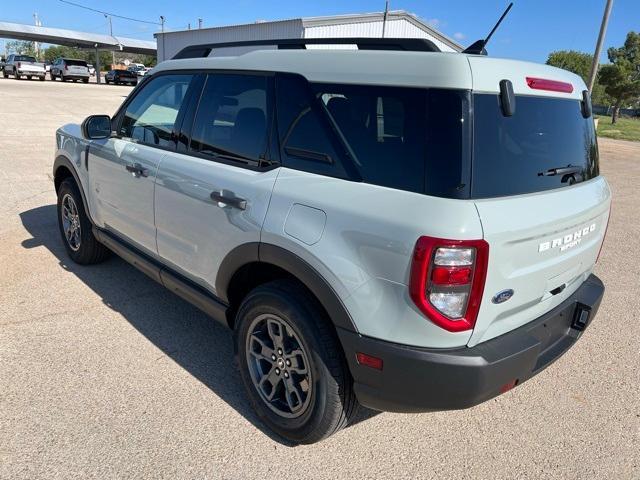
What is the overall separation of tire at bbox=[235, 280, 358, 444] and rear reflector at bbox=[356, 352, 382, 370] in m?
0.17

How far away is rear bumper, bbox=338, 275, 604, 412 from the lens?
1.90 metres

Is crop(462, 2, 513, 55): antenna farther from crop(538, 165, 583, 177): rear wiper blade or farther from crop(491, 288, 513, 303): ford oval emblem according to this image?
crop(491, 288, 513, 303): ford oval emblem

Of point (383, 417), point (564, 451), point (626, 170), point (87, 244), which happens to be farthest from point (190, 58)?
point (626, 170)

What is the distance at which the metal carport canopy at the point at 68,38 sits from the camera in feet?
153

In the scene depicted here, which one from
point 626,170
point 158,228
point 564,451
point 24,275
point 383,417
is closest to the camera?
point 564,451

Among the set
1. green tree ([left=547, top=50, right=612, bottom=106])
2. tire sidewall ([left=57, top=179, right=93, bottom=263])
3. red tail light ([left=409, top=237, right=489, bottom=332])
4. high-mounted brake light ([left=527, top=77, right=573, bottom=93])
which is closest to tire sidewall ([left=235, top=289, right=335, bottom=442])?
red tail light ([left=409, top=237, right=489, bottom=332])

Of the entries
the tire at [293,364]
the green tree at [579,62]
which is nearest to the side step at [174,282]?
the tire at [293,364]

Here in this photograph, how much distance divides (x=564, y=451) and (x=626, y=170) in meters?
13.0

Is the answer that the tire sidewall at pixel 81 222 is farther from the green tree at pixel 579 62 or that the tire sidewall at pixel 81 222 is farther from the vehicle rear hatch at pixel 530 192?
the green tree at pixel 579 62

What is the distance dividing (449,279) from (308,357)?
80 centimetres

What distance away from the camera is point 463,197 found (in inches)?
71.6

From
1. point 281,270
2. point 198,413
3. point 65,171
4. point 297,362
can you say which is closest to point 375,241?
point 281,270

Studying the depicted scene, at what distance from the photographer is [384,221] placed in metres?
1.88

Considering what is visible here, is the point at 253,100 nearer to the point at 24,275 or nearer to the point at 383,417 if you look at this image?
the point at 383,417
